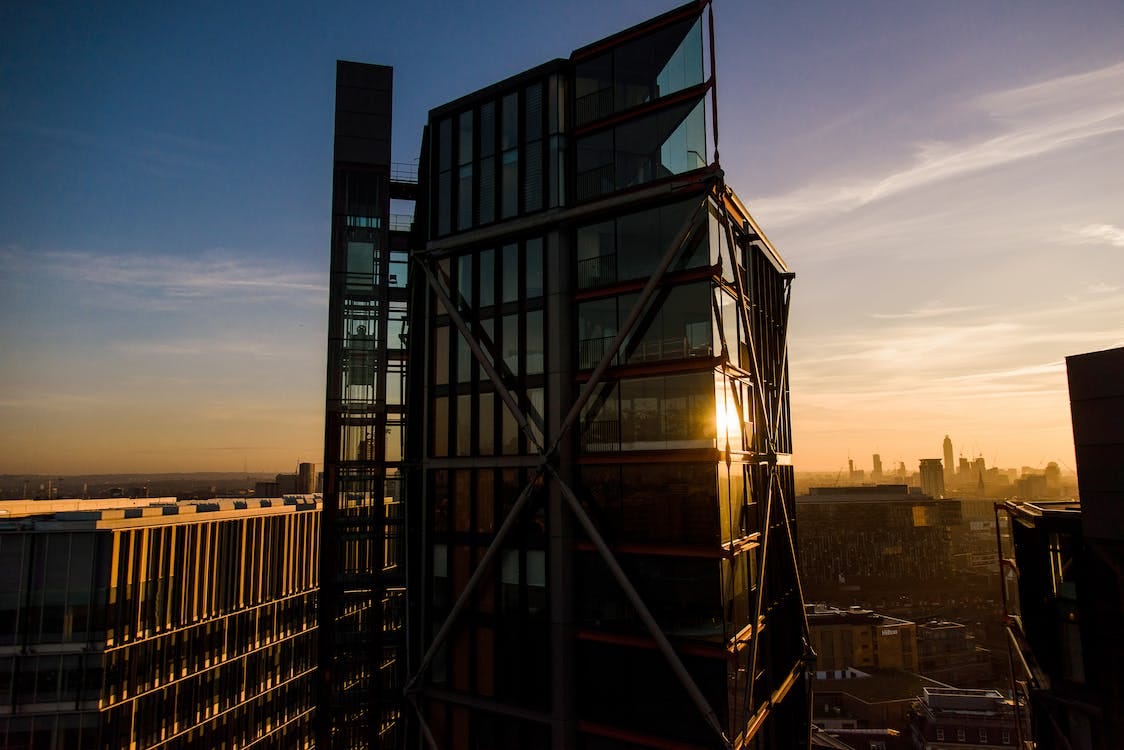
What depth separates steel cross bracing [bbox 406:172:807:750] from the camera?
23781mm

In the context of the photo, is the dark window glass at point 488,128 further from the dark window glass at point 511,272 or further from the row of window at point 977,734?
the row of window at point 977,734

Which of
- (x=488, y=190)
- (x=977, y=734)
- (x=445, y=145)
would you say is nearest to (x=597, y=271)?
(x=488, y=190)

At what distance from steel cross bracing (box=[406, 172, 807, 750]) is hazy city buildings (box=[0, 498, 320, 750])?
132 ft

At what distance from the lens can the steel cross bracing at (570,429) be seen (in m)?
23.8

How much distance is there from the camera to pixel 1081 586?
90.1 ft

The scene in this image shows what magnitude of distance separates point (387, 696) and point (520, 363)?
19.9 meters

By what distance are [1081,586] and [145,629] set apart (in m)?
65.9

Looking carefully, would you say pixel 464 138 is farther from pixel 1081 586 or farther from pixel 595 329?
pixel 1081 586

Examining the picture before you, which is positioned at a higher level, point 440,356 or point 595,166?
point 595,166

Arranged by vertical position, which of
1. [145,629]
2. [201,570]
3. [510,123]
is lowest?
[145,629]

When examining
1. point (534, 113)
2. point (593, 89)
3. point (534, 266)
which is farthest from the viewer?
point (534, 113)

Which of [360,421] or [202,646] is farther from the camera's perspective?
[202,646]

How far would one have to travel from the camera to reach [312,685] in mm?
82875

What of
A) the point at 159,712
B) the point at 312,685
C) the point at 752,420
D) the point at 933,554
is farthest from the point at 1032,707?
the point at 933,554
